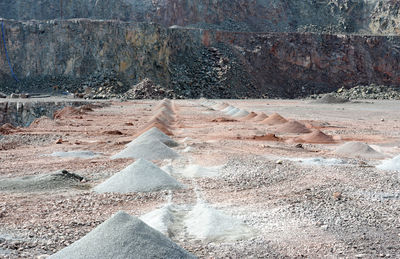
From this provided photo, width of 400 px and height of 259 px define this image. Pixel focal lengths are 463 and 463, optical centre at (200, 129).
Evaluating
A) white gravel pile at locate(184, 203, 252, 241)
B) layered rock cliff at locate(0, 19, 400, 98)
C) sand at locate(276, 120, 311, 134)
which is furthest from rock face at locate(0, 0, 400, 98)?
white gravel pile at locate(184, 203, 252, 241)

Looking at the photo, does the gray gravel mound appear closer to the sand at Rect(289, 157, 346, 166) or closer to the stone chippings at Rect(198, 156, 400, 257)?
the stone chippings at Rect(198, 156, 400, 257)

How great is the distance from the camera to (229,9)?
196 feet

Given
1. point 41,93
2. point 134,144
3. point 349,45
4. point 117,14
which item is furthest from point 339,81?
point 134,144

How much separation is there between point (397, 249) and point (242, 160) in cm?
481

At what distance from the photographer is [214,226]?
502 centimetres

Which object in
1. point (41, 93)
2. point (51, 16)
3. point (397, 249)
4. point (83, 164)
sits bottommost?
point (41, 93)

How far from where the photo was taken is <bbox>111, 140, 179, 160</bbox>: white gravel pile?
9562 mm

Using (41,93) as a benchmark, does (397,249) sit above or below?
above

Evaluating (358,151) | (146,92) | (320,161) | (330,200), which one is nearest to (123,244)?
(330,200)

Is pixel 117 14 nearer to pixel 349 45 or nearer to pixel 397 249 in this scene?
pixel 349 45

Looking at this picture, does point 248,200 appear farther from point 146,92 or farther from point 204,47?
point 204,47

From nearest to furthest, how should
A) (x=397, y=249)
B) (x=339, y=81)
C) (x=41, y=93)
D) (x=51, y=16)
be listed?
(x=397, y=249)
(x=41, y=93)
(x=339, y=81)
(x=51, y=16)

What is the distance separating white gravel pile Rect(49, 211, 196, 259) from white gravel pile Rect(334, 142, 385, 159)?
7231 millimetres

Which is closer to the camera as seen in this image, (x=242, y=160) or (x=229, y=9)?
(x=242, y=160)
